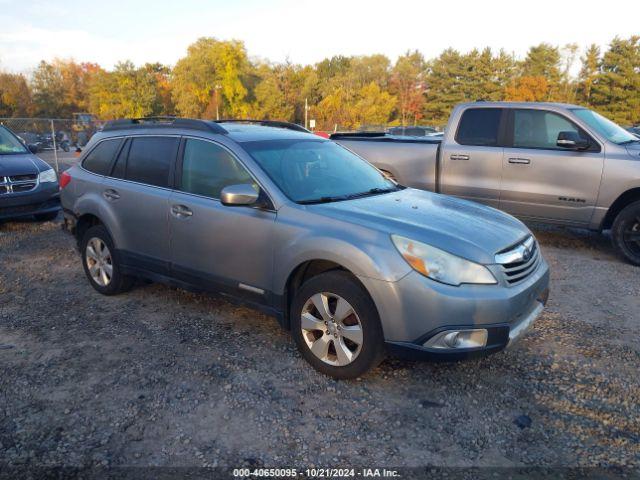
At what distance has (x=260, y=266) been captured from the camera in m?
3.64

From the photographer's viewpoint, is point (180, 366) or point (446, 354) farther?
point (180, 366)

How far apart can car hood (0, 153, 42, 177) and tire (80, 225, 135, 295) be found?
3.84 metres

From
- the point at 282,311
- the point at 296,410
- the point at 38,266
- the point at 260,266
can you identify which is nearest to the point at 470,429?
the point at 296,410

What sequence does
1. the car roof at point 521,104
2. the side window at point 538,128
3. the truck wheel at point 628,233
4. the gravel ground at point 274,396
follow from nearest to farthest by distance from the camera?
the gravel ground at point 274,396 → the truck wheel at point 628,233 → the side window at point 538,128 → the car roof at point 521,104

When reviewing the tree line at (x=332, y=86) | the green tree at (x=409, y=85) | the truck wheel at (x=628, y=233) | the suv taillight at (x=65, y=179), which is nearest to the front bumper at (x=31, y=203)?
the suv taillight at (x=65, y=179)

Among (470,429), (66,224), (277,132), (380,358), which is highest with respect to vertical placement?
(277,132)

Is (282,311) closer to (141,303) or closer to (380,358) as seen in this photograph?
(380,358)

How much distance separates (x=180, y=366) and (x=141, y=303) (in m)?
1.49

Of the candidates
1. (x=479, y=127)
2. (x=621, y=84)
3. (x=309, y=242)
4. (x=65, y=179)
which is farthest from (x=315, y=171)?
(x=621, y=84)

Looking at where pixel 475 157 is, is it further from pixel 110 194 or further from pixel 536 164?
pixel 110 194

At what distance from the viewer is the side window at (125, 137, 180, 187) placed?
14.0ft

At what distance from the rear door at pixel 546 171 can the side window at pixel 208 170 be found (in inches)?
174

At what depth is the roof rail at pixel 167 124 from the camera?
4.11 metres

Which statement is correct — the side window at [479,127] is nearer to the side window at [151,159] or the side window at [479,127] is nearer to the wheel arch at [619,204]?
the wheel arch at [619,204]
